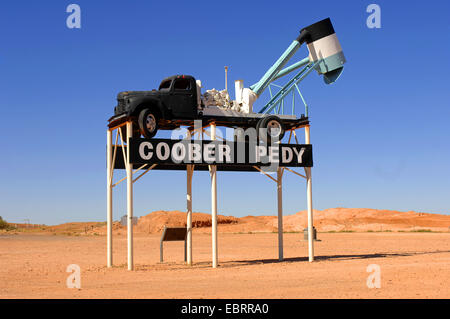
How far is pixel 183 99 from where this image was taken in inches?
874

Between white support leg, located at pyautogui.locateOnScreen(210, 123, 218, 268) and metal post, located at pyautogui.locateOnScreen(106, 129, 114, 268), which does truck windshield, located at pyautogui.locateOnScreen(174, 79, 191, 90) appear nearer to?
white support leg, located at pyautogui.locateOnScreen(210, 123, 218, 268)

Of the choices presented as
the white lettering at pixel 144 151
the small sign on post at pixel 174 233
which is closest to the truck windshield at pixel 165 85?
the white lettering at pixel 144 151

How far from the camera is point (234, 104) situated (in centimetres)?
2400

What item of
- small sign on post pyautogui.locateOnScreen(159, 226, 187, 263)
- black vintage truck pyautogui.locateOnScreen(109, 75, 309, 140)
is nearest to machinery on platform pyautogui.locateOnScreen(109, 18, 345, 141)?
black vintage truck pyautogui.locateOnScreen(109, 75, 309, 140)

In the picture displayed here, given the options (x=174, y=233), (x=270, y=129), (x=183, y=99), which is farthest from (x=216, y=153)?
(x=174, y=233)

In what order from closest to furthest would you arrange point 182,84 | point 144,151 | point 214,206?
1. point 144,151
2. point 214,206
3. point 182,84

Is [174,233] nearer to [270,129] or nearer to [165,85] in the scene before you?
[270,129]

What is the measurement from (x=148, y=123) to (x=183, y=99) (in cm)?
180

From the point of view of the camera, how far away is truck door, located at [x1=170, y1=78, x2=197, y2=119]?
22.1 metres

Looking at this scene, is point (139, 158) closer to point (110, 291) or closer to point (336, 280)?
point (110, 291)

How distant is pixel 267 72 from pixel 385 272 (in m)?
9.95

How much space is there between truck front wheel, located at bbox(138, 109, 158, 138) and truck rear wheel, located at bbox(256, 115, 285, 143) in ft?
14.1
